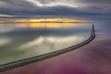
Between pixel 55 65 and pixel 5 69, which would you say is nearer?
pixel 5 69

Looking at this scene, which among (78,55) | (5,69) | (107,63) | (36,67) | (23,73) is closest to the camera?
(23,73)

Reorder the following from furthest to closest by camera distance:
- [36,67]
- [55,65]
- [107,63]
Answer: [107,63]
[55,65]
[36,67]

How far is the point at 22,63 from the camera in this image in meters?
32.8

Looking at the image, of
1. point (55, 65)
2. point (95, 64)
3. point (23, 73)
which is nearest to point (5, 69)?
point (23, 73)

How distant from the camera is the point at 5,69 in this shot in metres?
28.0

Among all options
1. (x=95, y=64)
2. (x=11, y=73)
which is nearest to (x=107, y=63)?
(x=95, y=64)

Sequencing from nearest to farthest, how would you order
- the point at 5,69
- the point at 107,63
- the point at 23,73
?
the point at 23,73 < the point at 5,69 < the point at 107,63

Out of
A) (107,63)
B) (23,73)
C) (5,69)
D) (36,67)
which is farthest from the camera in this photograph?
(107,63)

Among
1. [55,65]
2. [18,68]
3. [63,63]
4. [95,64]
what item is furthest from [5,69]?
[95,64]

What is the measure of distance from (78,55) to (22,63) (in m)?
14.7

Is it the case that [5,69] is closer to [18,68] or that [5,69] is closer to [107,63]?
[18,68]

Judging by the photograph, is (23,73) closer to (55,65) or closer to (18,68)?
(18,68)

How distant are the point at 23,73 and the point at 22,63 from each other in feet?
23.5

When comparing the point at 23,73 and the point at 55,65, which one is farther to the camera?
the point at 55,65
